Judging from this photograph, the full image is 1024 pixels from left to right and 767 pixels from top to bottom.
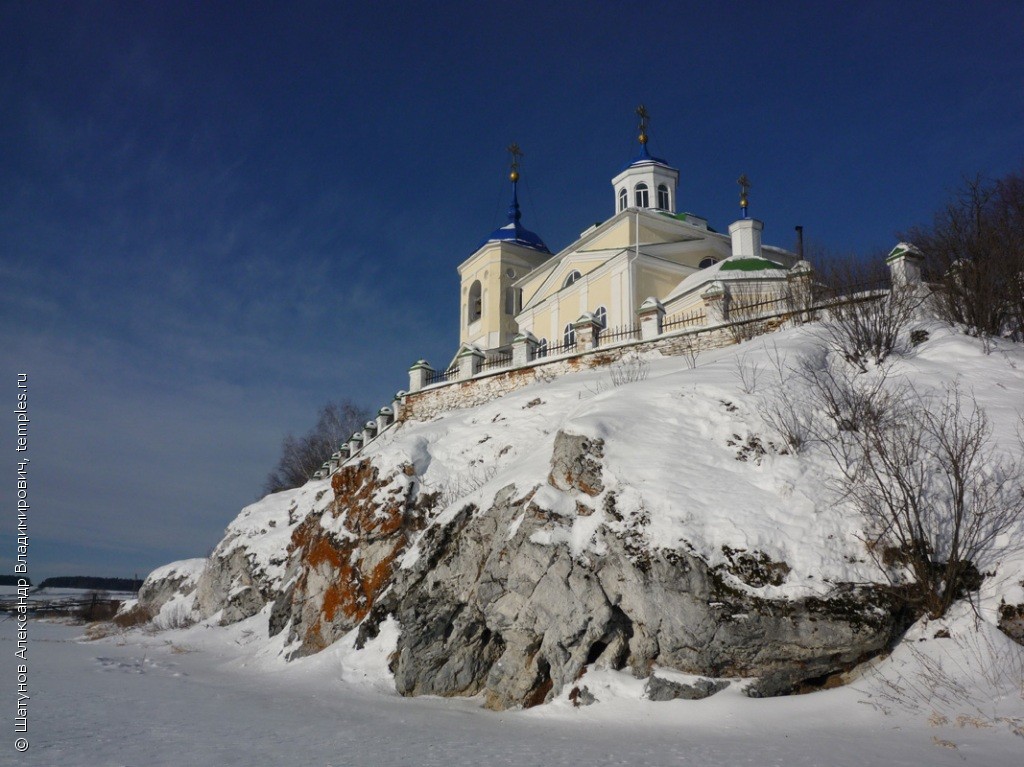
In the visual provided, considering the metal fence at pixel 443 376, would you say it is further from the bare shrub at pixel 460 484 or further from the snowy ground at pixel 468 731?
the snowy ground at pixel 468 731

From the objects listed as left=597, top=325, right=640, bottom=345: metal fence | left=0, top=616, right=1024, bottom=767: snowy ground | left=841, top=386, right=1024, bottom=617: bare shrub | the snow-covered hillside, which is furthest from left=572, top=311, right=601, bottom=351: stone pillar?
left=0, top=616, right=1024, bottom=767: snowy ground

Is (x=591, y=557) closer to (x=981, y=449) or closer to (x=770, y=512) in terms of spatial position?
(x=770, y=512)

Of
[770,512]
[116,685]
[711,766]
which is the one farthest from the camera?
[116,685]

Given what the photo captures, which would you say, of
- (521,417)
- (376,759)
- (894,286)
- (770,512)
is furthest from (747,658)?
(894,286)

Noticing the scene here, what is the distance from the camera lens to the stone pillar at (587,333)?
19.8 metres

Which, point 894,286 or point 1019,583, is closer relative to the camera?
point 1019,583

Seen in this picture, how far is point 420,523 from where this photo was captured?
47.3 ft

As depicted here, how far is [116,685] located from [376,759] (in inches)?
285

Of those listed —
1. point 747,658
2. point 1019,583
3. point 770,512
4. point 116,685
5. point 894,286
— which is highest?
point 894,286

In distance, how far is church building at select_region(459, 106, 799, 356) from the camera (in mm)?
24484

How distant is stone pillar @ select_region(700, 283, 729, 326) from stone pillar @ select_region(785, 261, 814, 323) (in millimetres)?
1528

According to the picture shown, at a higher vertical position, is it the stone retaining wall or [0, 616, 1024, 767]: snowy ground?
the stone retaining wall

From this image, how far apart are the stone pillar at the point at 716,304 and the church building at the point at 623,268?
3.4 inches

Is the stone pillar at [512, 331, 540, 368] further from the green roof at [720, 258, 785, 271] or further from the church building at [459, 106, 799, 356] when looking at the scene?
the green roof at [720, 258, 785, 271]
